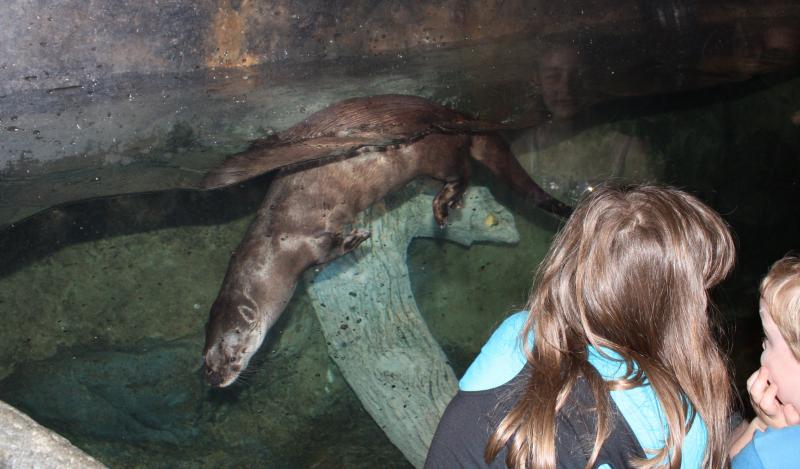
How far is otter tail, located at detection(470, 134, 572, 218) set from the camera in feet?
12.5

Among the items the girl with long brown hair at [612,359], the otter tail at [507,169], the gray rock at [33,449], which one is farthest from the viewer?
the otter tail at [507,169]

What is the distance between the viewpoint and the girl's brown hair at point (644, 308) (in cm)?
150

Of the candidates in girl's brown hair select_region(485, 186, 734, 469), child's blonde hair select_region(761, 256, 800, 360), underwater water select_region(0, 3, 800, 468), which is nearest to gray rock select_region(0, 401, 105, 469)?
girl's brown hair select_region(485, 186, 734, 469)

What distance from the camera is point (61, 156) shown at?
9.41 feet

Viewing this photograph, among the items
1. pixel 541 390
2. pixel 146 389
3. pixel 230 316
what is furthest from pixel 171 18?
pixel 541 390

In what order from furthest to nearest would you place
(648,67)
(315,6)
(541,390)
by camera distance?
(648,67) < (315,6) < (541,390)

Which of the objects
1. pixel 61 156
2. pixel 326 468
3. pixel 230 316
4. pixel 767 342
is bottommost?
pixel 326 468

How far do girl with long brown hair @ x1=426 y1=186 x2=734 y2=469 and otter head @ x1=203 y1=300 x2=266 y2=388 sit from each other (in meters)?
2.23

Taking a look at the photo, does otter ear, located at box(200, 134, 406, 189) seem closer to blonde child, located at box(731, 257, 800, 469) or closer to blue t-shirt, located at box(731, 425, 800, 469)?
blonde child, located at box(731, 257, 800, 469)

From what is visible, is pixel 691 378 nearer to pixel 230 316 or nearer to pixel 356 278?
pixel 356 278

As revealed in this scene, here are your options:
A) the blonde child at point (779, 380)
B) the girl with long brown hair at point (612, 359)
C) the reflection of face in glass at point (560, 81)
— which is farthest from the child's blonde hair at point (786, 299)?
the reflection of face in glass at point (560, 81)

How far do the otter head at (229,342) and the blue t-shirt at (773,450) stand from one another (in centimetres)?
261

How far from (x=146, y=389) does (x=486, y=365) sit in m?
2.67

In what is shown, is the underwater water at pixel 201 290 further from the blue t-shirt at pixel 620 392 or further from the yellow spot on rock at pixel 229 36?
the blue t-shirt at pixel 620 392
